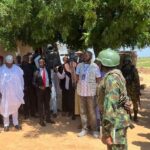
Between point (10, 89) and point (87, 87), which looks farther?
point (10, 89)

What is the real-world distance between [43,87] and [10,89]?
796 mm

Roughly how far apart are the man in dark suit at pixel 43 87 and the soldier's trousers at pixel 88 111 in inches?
47.2

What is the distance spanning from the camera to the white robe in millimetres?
11000

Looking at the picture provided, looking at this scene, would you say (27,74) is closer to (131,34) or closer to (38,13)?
(38,13)

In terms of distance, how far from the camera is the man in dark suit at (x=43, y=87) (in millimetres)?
11266

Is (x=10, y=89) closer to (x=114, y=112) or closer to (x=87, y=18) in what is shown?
(x=87, y=18)

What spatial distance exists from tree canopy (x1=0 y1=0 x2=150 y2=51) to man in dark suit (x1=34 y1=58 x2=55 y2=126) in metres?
0.81

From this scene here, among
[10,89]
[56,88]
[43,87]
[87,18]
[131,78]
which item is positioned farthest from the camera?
[56,88]

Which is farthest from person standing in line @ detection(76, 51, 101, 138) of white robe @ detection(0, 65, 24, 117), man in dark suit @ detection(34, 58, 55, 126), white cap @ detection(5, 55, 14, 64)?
white cap @ detection(5, 55, 14, 64)

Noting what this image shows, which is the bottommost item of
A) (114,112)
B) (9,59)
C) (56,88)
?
(56,88)

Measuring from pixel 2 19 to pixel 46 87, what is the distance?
1.97m

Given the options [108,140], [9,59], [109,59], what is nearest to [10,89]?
[9,59]

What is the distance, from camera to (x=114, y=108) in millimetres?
5801

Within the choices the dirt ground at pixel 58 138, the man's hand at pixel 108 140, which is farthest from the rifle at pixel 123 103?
the dirt ground at pixel 58 138
